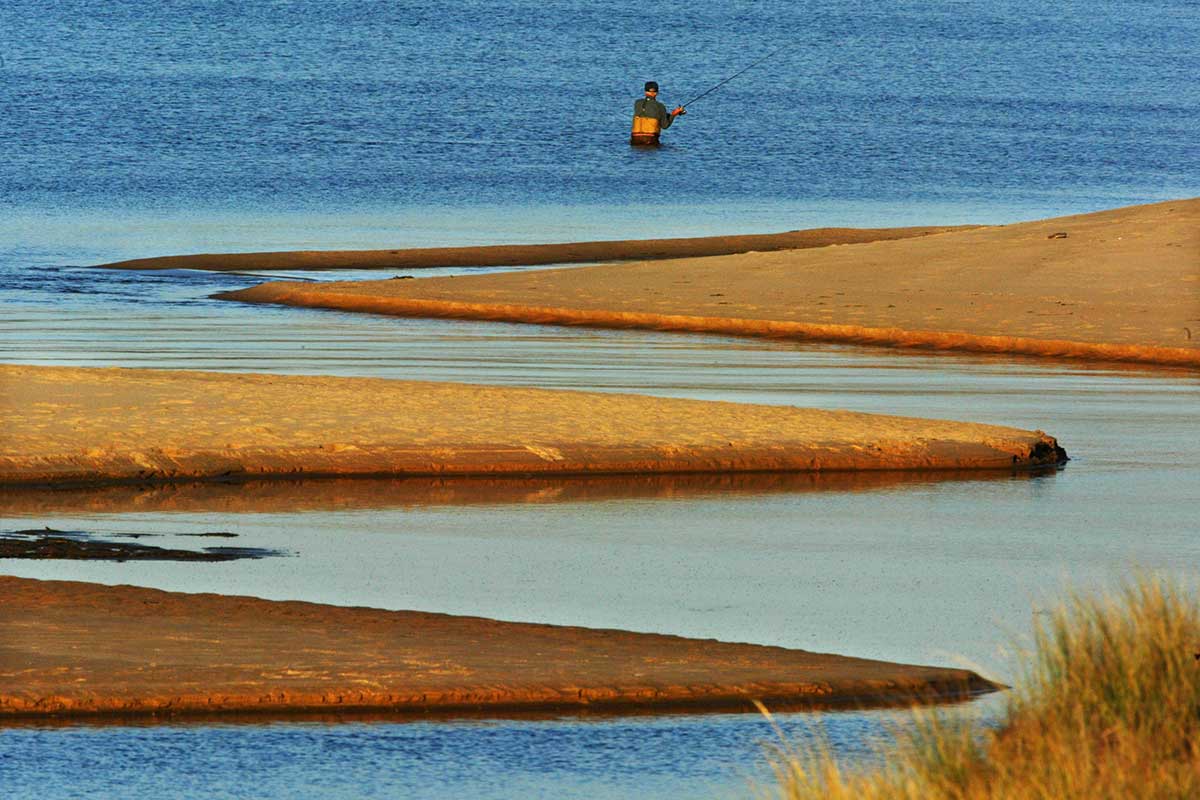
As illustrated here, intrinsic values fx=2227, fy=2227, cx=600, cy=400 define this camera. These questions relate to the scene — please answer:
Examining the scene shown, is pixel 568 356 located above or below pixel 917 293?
below

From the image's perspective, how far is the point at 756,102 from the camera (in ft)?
268

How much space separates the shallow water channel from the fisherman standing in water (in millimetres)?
33869

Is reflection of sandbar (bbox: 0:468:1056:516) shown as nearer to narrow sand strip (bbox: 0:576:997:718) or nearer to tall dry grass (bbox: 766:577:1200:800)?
narrow sand strip (bbox: 0:576:997:718)

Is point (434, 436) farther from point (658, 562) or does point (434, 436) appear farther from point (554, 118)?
point (554, 118)

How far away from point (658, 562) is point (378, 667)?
2.57m

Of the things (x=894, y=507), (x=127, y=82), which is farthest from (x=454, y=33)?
(x=894, y=507)

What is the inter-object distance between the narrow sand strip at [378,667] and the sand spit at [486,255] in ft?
77.2

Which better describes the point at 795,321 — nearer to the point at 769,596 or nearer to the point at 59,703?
the point at 769,596

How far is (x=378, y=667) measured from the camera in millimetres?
8062

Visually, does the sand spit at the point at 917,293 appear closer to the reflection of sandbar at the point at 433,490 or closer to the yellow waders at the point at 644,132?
the reflection of sandbar at the point at 433,490

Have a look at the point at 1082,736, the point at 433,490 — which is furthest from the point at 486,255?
the point at 1082,736

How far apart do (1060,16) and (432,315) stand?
132 m

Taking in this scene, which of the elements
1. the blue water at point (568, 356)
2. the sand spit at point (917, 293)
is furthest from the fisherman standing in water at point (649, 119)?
the sand spit at point (917, 293)

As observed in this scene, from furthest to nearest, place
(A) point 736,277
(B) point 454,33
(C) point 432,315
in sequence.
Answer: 1. (B) point 454,33
2. (A) point 736,277
3. (C) point 432,315
